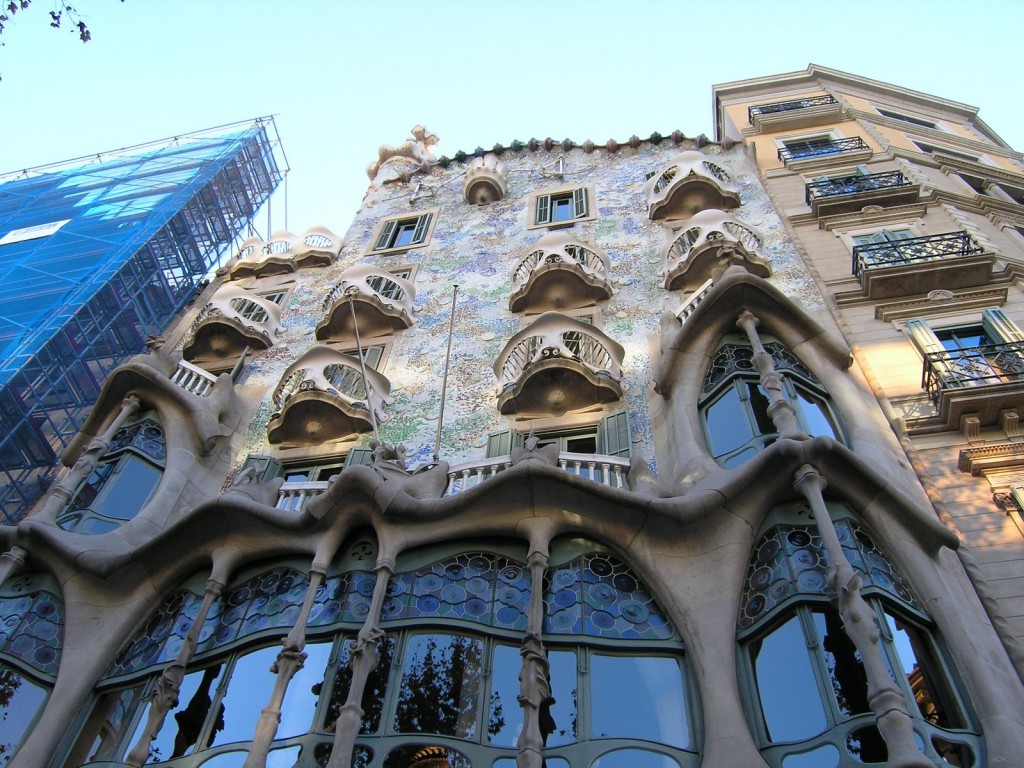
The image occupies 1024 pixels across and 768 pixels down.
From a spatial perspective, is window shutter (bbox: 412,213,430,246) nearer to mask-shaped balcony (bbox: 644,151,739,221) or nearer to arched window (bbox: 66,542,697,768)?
mask-shaped balcony (bbox: 644,151,739,221)

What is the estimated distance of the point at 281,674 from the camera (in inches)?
327

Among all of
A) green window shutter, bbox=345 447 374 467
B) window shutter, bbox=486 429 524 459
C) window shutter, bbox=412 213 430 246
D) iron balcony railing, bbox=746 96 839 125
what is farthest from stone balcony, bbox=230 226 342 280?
iron balcony railing, bbox=746 96 839 125

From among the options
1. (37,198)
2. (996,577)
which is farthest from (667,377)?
(37,198)

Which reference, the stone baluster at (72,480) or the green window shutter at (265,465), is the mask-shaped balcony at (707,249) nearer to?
the green window shutter at (265,465)

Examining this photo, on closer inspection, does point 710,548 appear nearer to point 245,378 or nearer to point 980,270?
point 980,270

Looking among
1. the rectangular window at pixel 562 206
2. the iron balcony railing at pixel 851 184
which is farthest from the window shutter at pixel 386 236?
the iron balcony railing at pixel 851 184

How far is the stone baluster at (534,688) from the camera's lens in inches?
291

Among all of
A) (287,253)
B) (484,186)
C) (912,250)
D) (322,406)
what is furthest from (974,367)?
(287,253)

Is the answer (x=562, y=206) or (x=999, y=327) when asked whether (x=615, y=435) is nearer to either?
(x=999, y=327)

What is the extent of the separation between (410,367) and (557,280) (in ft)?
10.6

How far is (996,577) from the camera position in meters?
9.56

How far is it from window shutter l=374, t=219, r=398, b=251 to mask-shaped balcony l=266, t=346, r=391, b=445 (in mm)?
7074

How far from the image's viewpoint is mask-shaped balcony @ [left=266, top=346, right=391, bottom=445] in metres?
14.3

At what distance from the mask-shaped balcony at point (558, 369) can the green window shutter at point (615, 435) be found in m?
0.57
